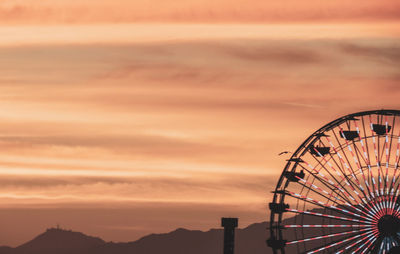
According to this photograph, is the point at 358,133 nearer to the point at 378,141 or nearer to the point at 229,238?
the point at 378,141

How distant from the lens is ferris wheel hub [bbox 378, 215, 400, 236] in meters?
136

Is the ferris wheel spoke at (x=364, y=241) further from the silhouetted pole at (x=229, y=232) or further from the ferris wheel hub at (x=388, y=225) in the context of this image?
the silhouetted pole at (x=229, y=232)

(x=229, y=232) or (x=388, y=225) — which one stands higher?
(x=229, y=232)

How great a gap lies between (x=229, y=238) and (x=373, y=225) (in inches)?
1181

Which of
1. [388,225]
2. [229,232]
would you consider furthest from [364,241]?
[229,232]

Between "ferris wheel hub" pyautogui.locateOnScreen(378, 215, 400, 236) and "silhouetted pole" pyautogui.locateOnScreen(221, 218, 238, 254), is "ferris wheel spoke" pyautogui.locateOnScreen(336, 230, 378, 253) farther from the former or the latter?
"silhouetted pole" pyautogui.locateOnScreen(221, 218, 238, 254)

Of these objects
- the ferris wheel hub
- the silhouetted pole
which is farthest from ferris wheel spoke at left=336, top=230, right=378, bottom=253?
the silhouetted pole

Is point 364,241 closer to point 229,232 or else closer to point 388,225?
point 388,225

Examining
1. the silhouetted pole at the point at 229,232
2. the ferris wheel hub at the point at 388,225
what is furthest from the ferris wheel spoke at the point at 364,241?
the silhouetted pole at the point at 229,232

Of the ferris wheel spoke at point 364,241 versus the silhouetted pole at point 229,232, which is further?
the silhouetted pole at point 229,232

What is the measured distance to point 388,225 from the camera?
13600 cm

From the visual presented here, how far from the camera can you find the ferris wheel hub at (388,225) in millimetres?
135750

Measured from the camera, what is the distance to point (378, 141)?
142m

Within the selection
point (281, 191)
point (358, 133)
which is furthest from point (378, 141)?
point (281, 191)
